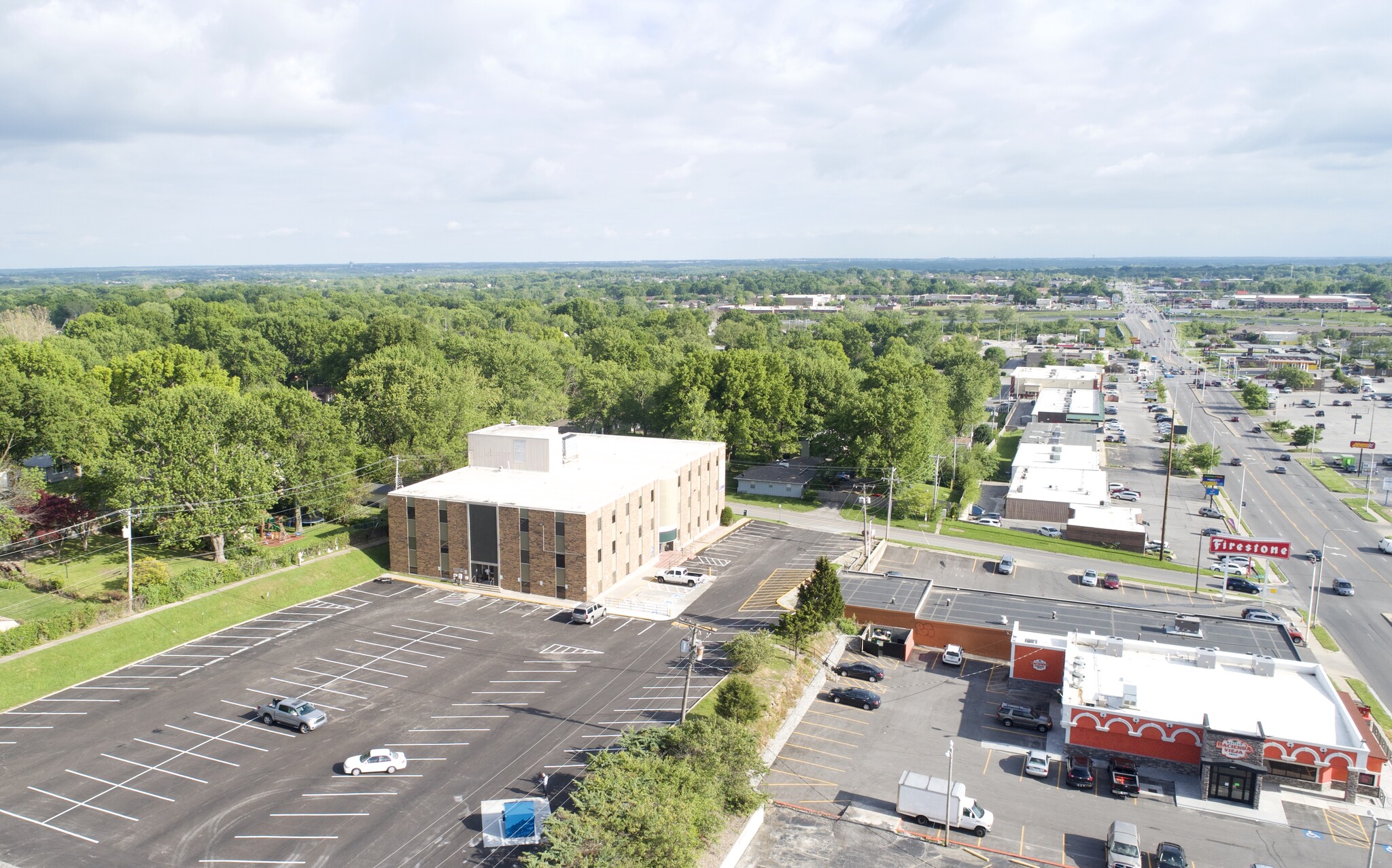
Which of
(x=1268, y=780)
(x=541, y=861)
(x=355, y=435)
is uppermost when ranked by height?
(x=355, y=435)

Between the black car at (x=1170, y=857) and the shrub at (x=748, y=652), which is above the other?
the shrub at (x=748, y=652)

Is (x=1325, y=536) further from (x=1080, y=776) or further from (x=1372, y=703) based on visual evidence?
(x=1080, y=776)

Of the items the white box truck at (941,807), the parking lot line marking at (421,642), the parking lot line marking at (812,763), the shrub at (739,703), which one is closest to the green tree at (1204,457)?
Result: the white box truck at (941,807)

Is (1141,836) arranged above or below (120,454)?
below

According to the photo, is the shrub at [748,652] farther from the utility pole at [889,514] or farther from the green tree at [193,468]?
the green tree at [193,468]

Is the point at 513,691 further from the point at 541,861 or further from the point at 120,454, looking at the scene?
the point at 120,454

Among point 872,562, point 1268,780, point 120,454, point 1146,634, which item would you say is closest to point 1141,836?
point 1268,780

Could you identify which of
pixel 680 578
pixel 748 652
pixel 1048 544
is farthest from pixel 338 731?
pixel 1048 544

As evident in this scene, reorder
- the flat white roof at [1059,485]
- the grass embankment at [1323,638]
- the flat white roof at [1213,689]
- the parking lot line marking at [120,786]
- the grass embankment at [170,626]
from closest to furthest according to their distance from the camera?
the parking lot line marking at [120,786], the flat white roof at [1213,689], the grass embankment at [170,626], the grass embankment at [1323,638], the flat white roof at [1059,485]
